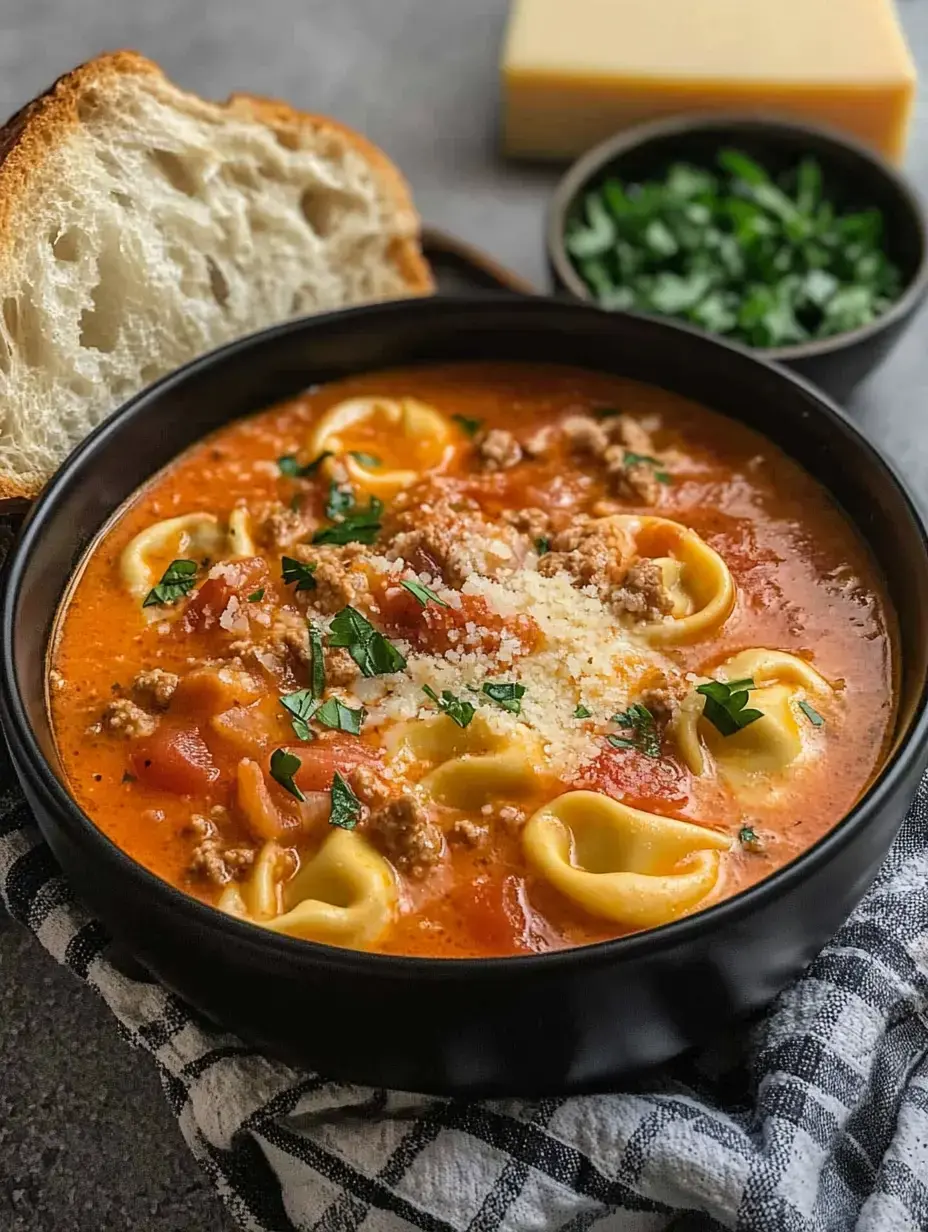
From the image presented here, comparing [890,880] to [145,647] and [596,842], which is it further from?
[145,647]

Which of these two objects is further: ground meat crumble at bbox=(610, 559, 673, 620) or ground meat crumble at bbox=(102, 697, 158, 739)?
ground meat crumble at bbox=(610, 559, 673, 620)

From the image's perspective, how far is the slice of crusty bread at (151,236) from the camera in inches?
152

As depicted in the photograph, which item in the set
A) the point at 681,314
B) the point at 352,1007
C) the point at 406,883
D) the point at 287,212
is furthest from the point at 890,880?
the point at 287,212

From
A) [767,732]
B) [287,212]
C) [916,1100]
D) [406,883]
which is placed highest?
[287,212]

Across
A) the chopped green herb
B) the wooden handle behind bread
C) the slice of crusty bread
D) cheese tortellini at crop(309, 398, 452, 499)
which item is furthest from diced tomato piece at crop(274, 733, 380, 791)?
the chopped green herb

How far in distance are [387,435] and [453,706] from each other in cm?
120

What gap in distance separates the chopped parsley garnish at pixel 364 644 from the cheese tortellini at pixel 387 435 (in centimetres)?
62

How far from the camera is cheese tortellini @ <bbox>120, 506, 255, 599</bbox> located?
12.1 feet

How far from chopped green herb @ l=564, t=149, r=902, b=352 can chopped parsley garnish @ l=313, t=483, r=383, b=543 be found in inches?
62.4

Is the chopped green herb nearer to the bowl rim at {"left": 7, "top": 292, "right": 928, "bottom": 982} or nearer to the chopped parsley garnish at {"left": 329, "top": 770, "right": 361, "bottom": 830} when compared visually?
the bowl rim at {"left": 7, "top": 292, "right": 928, "bottom": 982}

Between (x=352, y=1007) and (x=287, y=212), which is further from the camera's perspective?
(x=287, y=212)

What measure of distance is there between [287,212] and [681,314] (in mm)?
1422

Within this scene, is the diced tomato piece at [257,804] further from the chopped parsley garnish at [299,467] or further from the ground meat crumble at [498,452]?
the ground meat crumble at [498,452]

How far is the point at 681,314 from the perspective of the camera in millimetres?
5012
